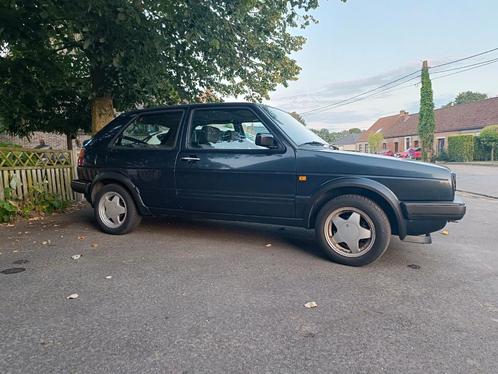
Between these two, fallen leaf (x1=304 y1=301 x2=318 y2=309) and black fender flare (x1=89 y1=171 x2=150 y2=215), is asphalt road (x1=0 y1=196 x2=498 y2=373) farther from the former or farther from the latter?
black fender flare (x1=89 y1=171 x2=150 y2=215)

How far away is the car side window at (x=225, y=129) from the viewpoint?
4.01 meters

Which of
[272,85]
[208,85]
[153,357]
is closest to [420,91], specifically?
[272,85]

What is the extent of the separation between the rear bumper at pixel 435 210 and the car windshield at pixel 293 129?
1322 millimetres

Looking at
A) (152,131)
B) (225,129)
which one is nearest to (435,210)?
(225,129)

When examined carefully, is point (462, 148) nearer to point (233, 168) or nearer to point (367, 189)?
point (367, 189)

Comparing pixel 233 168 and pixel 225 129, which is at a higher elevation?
pixel 225 129

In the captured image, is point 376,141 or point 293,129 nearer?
point 293,129

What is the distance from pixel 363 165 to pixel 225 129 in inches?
68.6

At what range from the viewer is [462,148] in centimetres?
3062

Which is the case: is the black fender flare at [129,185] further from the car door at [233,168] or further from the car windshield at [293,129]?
the car windshield at [293,129]

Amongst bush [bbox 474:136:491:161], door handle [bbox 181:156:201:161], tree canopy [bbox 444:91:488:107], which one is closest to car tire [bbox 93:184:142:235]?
door handle [bbox 181:156:201:161]

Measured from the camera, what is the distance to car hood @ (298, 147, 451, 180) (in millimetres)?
3363

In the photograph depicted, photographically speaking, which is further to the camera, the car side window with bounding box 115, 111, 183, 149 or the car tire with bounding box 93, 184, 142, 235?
the car tire with bounding box 93, 184, 142, 235

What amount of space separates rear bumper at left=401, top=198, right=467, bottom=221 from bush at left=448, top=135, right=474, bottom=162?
108 ft
